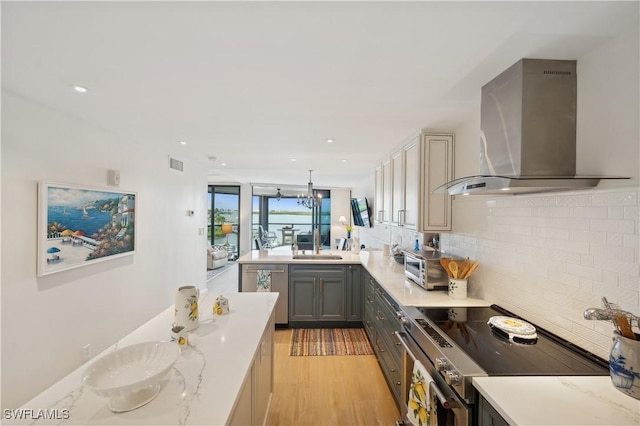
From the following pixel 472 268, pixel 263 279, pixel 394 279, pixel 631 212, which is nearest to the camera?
pixel 631 212

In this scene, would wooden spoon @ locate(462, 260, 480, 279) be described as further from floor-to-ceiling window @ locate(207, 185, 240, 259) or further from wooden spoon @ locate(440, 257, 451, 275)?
floor-to-ceiling window @ locate(207, 185, 240, 259)

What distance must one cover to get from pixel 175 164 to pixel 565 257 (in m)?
4.33

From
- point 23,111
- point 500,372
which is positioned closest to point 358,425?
point 500,372

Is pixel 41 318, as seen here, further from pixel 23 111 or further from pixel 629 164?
pixel 629 164

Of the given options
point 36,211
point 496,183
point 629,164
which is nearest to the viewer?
point 629,164

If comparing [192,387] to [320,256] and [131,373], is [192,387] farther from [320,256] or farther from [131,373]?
[320,256]

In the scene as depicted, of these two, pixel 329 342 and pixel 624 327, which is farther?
pixel 329 342

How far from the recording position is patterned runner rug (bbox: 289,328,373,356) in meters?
3.16

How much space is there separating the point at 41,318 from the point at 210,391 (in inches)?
75.0

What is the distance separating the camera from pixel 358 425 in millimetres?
2070

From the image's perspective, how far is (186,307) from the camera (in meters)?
1.54

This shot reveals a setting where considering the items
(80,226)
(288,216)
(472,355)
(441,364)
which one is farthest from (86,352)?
(288,216)

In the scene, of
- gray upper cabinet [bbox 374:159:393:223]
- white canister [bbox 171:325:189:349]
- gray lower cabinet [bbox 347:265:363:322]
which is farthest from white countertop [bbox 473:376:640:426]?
gray lower cabinet [bbox 347:265:363:322]

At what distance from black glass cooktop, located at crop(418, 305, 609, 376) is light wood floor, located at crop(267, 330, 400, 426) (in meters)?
1.07
